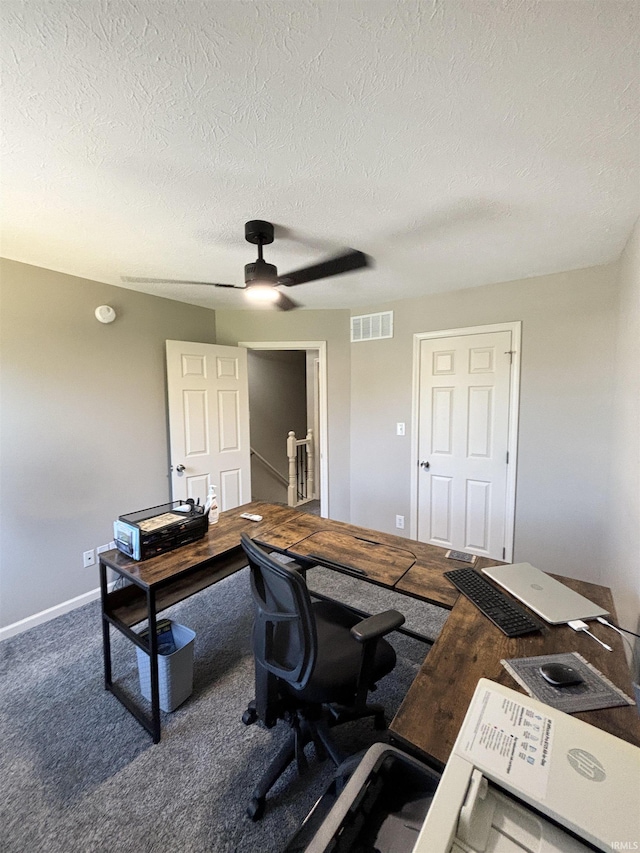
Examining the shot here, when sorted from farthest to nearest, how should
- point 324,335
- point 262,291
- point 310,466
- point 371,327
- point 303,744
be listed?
point 310,466 → point 324,335 → point 371,327 → point 262,291 → point 303,744

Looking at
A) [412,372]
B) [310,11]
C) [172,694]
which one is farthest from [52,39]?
[412,372]

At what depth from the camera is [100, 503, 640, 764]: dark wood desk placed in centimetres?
82

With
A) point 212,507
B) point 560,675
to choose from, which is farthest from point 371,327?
point 560,675

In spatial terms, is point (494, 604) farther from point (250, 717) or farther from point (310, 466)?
point (310, 466)

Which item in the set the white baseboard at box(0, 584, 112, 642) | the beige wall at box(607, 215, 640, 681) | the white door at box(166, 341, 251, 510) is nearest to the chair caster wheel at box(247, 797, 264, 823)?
the beige wall at box(607, 215, 640, 681)

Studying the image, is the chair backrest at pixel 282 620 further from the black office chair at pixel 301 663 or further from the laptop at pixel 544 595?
the laptop at pixel 544 595

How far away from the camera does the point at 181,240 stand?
2.05 metres

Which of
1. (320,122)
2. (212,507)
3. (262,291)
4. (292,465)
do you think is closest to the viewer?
(320,122)

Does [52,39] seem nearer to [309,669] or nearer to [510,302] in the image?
[309,669]

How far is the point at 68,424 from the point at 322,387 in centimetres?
221

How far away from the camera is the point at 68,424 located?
102 inches

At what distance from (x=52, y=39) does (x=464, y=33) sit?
3.43 feet

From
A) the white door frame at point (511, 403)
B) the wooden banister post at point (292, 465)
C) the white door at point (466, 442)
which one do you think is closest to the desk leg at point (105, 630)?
the white door at point (466, 442)

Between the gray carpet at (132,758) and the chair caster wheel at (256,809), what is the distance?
0.03 meters
